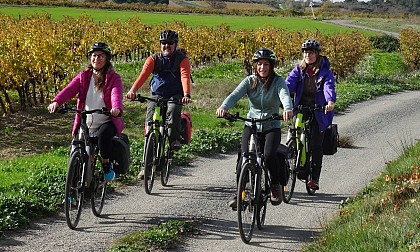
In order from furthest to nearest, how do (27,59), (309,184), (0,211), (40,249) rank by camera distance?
(27,59), (309,184), (0,211), (40,249)

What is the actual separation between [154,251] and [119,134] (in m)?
1.71

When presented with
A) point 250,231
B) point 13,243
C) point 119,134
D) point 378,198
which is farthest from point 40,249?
Answer: point 378,198

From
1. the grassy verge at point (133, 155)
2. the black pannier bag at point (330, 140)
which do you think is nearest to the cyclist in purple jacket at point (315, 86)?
the black pannier bag at point (330, 140)

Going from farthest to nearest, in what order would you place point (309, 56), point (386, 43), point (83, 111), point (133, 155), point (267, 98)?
point (386, 43) < point (133, 155) < point (309, 56) < point (267, 98) < point (83, 111)

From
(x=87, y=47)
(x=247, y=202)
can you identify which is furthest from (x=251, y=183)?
(x=87, y=47)

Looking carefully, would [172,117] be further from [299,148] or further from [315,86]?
[315,86]

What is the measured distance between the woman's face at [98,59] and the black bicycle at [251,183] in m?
1.70

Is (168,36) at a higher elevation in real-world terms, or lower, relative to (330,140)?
higher

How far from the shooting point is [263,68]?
7570mm

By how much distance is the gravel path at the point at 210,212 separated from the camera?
7168 millimetres

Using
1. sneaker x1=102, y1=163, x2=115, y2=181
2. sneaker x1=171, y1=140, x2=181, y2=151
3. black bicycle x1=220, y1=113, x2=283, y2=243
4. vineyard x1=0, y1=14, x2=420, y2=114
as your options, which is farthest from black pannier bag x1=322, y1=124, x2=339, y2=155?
vineyard x1=0, y1=14, x2=420, y2=114

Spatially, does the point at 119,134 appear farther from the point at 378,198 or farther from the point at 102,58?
the point at 378,198

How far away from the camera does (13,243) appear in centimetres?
702

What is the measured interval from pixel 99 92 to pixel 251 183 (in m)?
2.14
